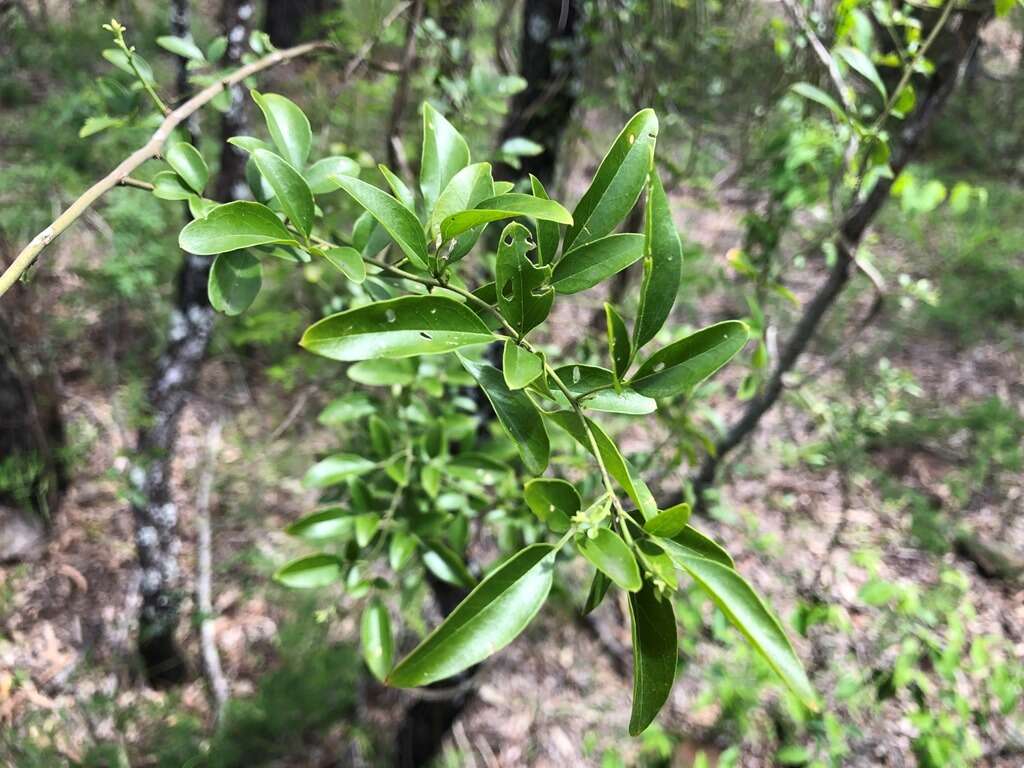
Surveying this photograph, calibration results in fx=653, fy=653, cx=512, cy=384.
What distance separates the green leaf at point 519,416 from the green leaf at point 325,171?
10.9 inches

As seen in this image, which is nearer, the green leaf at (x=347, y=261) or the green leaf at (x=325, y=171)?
the green leaf at (x=347, y=261)

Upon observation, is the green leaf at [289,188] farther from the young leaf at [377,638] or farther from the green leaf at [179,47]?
the young leaf at [377,638]

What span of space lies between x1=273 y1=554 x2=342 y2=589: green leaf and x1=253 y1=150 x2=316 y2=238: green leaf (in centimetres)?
68

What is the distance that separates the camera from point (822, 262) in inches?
177

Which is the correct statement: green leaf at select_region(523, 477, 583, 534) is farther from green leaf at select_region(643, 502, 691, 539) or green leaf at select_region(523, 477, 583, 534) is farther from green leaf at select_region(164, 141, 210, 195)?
green leaf at select_region(164, 141, 210, 195)

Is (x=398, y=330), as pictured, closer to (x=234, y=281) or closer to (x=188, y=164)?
(x=234, y=281)

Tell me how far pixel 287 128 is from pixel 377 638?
81 centimetres

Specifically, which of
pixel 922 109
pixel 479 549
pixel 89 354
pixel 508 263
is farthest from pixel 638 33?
pixel 89 354

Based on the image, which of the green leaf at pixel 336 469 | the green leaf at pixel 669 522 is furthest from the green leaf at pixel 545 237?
the green leaf at pixel 336 469

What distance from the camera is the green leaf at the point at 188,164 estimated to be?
644 millimetres

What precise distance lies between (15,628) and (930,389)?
14.4 ft

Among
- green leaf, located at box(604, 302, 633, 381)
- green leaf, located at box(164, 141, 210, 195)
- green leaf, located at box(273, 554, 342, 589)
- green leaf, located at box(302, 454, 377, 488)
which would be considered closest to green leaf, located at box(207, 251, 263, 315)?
green leaf, located at box(164, 141, 210, 195)

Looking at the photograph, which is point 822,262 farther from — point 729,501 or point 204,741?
point 204,741

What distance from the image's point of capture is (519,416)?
0.57m
